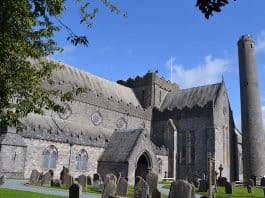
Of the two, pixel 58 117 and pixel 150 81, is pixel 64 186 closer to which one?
pixel 58 117

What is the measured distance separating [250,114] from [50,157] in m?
25.1

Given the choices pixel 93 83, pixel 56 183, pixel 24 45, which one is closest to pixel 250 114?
pixel 93 83

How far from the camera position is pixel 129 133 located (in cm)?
3050

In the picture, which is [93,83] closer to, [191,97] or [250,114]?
[191,97]

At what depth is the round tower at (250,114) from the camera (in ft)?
127

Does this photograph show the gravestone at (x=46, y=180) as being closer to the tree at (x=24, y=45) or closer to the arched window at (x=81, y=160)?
the arched window at (x=81, y=160)

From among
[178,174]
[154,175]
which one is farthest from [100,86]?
[154,175]

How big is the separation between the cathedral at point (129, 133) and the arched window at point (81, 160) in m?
0.08

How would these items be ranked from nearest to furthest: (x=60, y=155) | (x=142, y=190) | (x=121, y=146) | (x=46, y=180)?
(x=142, y=190) → (x=46, y=180) → (x=60, y=155) → (x=121, y=146)

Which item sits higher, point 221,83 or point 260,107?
point 221,83

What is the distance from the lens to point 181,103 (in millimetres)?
42500

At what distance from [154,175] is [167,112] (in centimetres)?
2381

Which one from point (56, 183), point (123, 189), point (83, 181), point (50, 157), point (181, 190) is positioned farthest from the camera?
point (50, 157)

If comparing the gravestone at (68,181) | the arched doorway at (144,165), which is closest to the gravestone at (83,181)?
the gravestone at (68,181)
